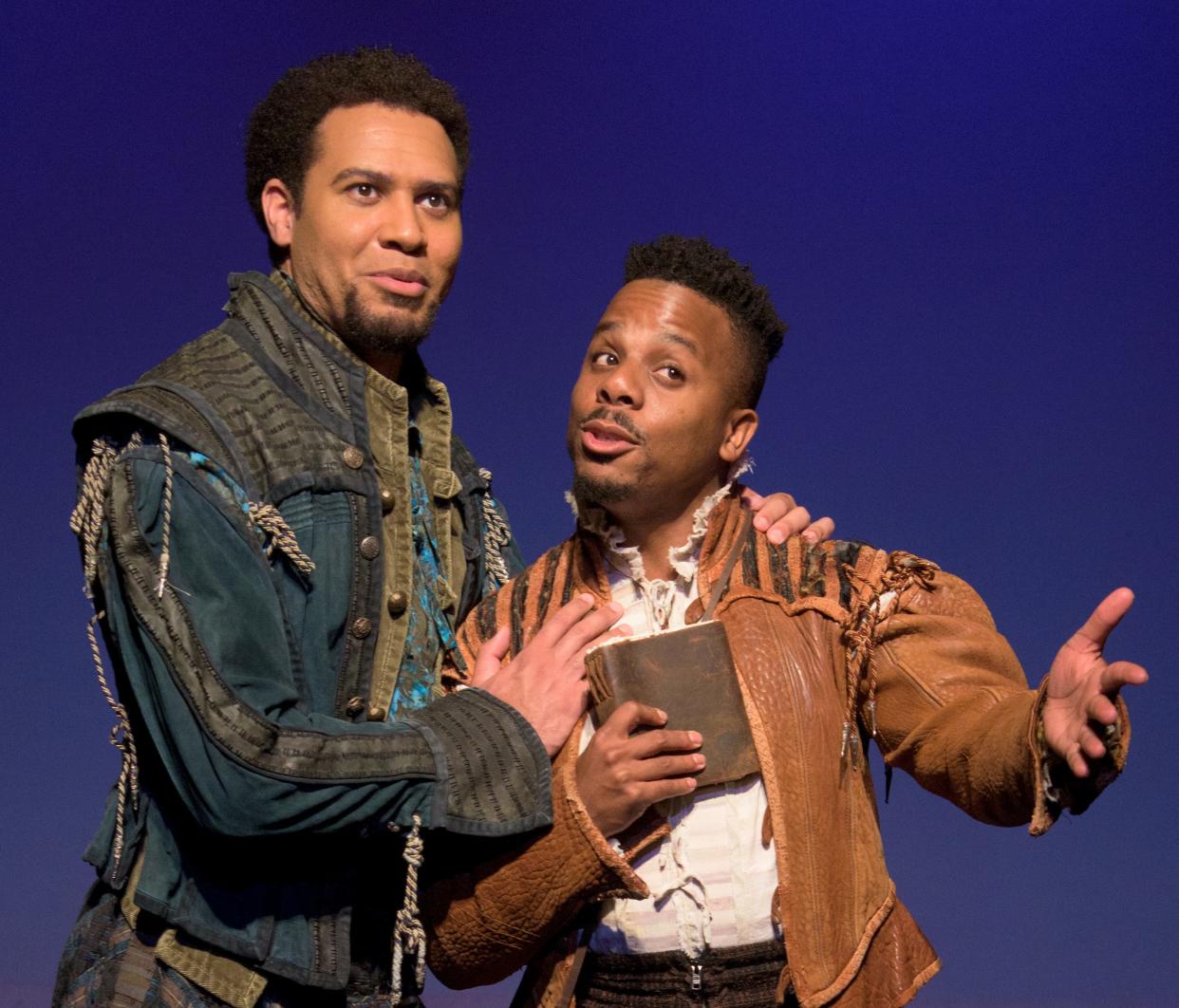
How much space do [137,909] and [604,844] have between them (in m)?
0.88

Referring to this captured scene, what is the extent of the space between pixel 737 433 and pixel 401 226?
2.74 feet

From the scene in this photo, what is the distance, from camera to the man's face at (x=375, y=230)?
11.6 feet

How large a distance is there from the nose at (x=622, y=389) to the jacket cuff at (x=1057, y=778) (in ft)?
3.30

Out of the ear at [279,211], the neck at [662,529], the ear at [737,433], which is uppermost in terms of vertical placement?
the ear at [279,211]

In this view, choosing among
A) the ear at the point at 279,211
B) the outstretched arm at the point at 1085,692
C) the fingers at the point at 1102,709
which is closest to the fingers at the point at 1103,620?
the outstretched arm at the point at 1085,692

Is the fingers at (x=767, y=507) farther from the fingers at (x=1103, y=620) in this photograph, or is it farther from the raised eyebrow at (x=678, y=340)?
the fingers at (x=1103, y=620)

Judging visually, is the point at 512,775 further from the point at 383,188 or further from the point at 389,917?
the point at 383,188

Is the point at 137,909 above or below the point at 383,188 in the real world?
below

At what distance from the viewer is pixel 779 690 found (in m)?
3.34

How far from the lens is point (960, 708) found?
10.7 feet

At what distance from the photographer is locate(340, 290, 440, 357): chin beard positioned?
356 cm

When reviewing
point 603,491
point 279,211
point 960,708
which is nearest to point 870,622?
point 960,708

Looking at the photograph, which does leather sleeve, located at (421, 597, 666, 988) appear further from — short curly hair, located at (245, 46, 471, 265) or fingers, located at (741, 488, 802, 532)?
short curly hair, located at (245, 46, 471, 265)

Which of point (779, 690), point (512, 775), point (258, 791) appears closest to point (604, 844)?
point (512, 775)
